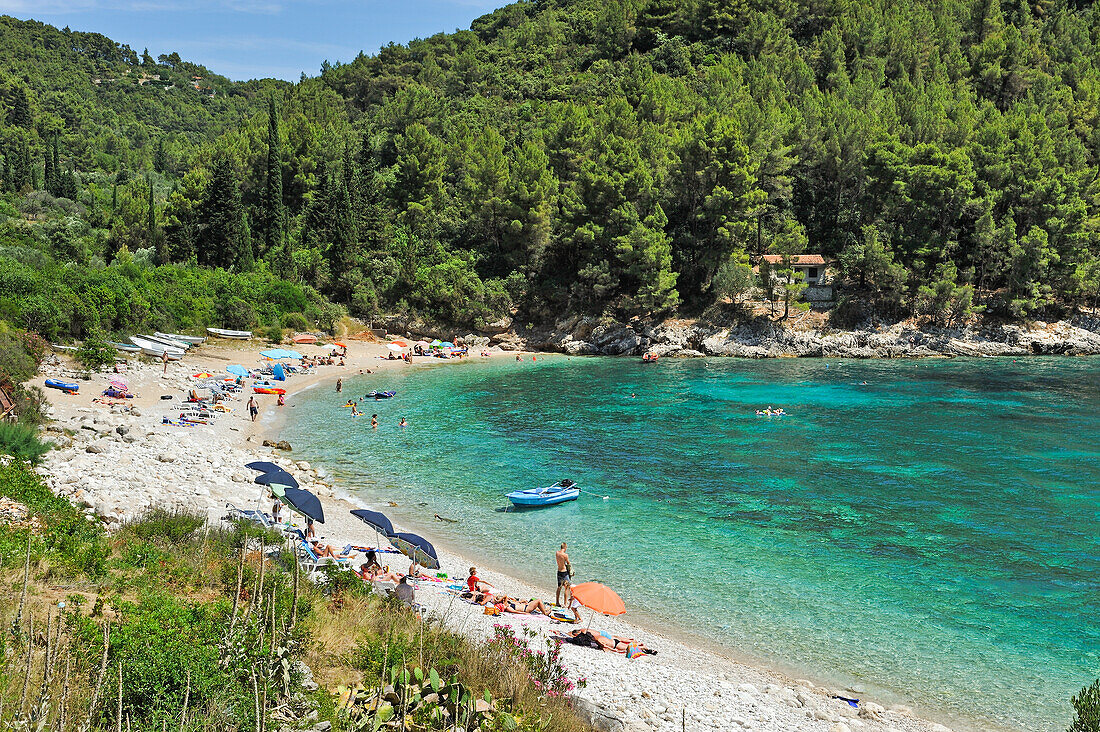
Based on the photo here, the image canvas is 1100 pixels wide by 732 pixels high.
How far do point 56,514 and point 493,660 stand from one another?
8.68 meters

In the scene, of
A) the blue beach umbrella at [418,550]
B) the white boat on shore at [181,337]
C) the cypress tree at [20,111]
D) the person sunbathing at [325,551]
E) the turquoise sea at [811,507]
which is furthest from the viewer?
the cypress tree at [20,111]

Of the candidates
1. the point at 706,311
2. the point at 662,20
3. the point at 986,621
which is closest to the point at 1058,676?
the point at 986,621

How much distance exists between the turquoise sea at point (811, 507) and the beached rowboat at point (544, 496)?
1.64ft

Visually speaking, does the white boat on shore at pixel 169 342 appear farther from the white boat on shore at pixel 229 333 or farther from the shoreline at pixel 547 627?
the shoreline at pixel 547 627

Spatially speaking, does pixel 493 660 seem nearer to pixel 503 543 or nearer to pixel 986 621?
pixel 503 543

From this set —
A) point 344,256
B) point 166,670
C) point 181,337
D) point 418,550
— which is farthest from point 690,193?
point 166,670

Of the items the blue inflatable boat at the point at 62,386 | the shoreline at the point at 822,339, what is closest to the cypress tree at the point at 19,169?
the shoreline at the point at 822,339

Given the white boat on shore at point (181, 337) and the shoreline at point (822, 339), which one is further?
the shoreline at point (822, 339)

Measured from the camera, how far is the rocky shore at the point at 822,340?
194 feet

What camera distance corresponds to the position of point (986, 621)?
16328 mm

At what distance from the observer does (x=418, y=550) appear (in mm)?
17250

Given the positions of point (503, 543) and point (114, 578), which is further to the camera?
point (503, 543)

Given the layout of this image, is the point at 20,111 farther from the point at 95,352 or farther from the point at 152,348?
the point at 95,352

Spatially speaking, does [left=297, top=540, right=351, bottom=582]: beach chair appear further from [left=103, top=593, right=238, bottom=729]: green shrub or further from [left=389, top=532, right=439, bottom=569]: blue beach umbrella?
[left=103, top=593, right=238, bottom=729]: green shrub
